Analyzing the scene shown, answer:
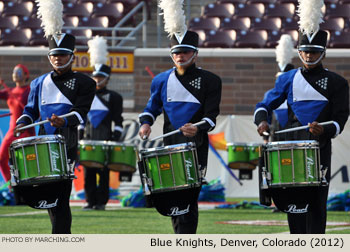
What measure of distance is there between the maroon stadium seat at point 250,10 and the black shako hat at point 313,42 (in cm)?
1075

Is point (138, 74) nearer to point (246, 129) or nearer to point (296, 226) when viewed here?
point (246, 129)

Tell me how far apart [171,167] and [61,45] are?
143 centimetres

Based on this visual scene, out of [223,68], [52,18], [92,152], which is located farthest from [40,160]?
[223,68]

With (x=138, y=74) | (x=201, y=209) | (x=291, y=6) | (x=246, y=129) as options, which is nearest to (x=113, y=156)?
(x=201, y=209)

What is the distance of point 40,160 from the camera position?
7250 millimetres

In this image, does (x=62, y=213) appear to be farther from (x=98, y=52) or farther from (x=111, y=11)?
(x=111, y=11)

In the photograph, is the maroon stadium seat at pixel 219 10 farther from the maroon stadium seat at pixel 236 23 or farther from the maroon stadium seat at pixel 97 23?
the maroon stadium seat at pixel 97 23

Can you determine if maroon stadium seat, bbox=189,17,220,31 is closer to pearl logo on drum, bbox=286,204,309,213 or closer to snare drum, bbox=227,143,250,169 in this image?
snare drum, bbox=227,143,250,169

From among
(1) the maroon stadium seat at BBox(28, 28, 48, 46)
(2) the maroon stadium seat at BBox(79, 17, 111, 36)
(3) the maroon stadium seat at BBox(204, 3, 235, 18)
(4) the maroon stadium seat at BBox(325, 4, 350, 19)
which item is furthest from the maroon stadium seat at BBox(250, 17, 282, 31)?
(1) the maroon stadium seat at BBox(28, 28, 48, 46)

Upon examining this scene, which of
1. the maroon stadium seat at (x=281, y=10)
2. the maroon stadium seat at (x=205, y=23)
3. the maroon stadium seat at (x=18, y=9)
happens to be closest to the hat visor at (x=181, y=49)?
the maroon stadium seat at (x=205, y=23)

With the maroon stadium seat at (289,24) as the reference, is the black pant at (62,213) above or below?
above

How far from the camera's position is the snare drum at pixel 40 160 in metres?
7.24

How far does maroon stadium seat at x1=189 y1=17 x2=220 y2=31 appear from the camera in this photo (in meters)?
18.0

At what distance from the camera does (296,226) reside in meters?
7.48
